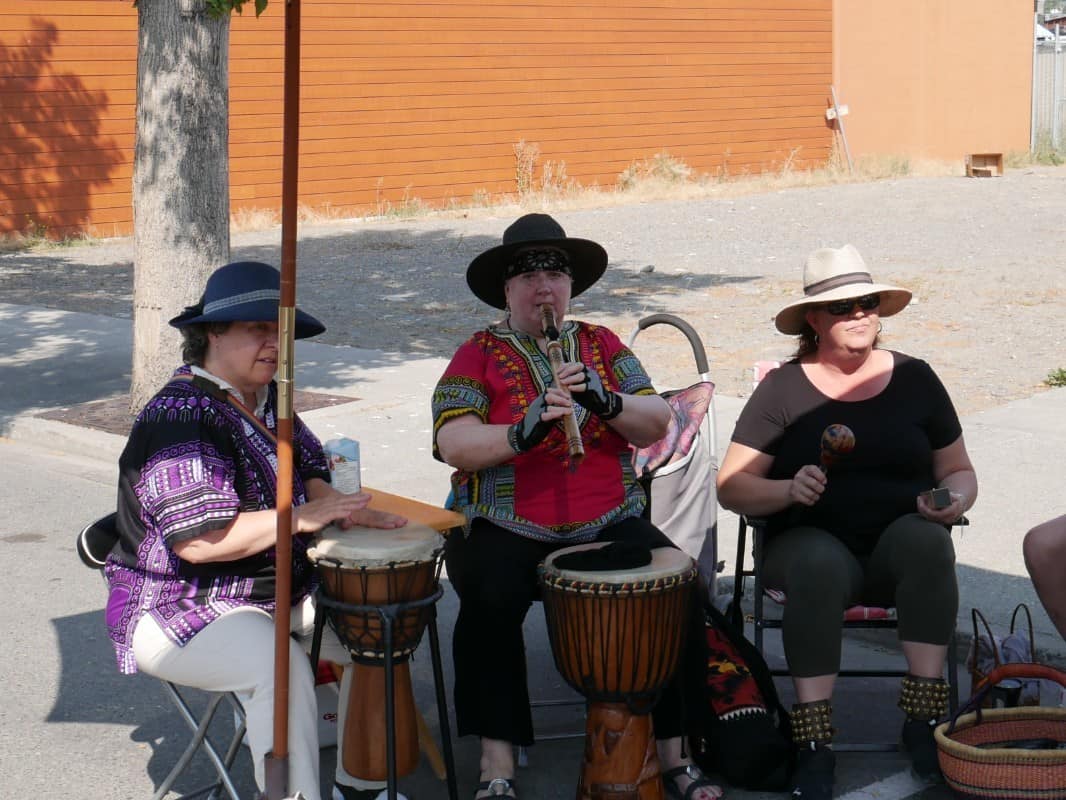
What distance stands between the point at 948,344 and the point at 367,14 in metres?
14.2

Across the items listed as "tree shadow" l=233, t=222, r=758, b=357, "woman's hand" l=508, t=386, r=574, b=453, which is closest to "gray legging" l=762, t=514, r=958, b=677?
"woman's hand" l=508, t=386, r=574, b=453

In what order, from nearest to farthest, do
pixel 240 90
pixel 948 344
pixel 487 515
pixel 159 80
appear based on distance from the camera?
pixel 487 515 < pixel 159 80 < pixel 948 344 < pixel 240 90

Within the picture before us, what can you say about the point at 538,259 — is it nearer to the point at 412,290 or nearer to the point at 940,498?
the point at 940,498

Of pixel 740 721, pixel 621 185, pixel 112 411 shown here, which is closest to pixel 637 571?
pixel 740 721

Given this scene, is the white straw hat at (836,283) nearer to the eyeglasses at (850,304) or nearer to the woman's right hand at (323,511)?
the eyeglasses at (850,304)

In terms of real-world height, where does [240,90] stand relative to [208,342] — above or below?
above

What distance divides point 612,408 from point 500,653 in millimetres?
727

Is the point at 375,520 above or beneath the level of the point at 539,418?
beneath

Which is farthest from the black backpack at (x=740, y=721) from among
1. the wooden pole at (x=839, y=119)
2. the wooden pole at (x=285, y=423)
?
the wooden pole at (x=839, y=119)

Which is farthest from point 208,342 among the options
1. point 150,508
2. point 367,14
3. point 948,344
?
point 367,14

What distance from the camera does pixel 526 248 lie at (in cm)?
419

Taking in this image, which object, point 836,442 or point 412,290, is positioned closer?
point 836,442

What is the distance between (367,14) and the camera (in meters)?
22.4

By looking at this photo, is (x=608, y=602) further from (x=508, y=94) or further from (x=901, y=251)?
(x=508, y=94)
